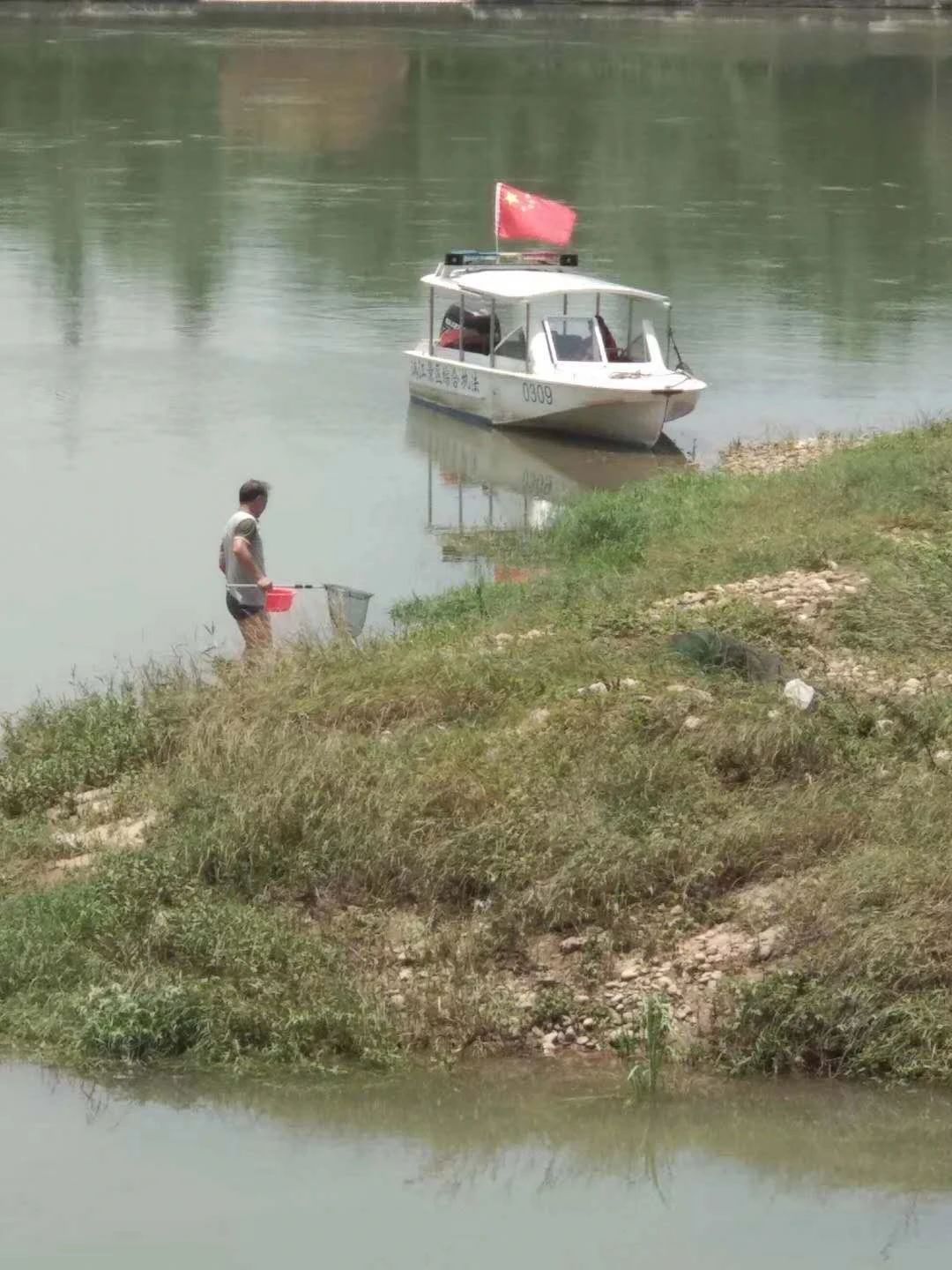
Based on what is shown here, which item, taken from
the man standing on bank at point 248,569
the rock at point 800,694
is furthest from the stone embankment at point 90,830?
the rock at point 800,694

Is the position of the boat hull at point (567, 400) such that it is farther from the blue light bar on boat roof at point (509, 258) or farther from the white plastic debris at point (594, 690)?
the white plastic debris at point (594, 690)

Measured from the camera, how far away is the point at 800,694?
11445 millimetres

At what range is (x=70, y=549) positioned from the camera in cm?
1847

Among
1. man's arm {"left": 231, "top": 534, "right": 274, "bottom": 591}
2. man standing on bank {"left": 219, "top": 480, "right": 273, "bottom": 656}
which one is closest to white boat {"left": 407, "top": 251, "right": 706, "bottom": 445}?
man standing on bank {"left": 219, "top": 480, "right": 273, "bottom": 656}

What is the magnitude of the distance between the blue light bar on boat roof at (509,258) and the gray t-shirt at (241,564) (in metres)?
10.8

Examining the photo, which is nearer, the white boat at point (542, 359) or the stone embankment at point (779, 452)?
the stone embankment at point (779, 452)

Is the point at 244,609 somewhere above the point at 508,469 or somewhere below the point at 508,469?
above

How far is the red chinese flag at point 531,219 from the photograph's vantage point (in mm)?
25125

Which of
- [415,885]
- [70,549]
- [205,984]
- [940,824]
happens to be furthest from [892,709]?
[70,549]

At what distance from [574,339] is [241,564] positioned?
9.85m

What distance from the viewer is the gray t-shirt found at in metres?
13.6

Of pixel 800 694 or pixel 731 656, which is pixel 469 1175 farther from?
pixel 731 656

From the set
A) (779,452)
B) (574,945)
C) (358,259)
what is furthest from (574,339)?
(574,945)

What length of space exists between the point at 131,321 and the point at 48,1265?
21.5 meters
